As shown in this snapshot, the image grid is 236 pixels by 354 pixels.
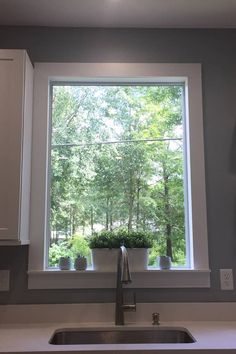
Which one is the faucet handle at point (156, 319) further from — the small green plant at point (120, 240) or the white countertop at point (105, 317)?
the small green plant at point (120, 240)

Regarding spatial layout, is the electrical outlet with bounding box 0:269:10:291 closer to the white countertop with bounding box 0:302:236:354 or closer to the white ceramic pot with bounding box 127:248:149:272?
the white countertop with bounding box 0:302:236:354

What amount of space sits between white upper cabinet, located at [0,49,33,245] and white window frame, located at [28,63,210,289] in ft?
0.46

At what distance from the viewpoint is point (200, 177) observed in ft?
7.73

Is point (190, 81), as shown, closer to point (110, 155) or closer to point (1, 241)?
point (110, 155)

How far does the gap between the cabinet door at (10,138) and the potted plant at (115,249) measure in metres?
0.48

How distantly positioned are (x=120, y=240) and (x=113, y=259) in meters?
0.11

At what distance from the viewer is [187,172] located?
243 centimetres

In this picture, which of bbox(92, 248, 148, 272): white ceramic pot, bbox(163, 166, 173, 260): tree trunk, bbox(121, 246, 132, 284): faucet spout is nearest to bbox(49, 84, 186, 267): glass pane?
bbox(163, 166, 173, 260): tree trunk

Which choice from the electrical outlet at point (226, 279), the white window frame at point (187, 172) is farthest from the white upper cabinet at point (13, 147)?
the electrical outlet at point (226, 279)

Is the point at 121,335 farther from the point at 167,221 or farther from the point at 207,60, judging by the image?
the point at 207,60

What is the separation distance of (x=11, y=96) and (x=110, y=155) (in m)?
0.70

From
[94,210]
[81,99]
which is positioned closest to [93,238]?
[94,210]

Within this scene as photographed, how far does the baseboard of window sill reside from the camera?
2.23 m

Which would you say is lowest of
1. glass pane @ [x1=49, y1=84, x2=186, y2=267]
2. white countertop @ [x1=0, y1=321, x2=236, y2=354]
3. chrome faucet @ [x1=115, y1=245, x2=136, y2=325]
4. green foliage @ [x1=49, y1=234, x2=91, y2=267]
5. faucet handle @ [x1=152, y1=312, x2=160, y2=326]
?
white countertop @ [x1=0, y1=321, x2=236, y2=354]
